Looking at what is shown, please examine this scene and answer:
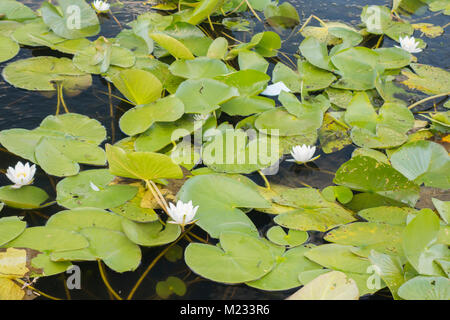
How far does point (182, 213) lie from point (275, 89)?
1083mm

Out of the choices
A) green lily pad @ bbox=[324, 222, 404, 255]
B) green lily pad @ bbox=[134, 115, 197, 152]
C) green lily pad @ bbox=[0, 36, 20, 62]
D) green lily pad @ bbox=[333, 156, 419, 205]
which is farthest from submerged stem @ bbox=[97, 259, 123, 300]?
green lily pad @ bbox=[0, 36, 20, 62]

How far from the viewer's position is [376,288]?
1.27m

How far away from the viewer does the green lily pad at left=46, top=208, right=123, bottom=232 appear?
1.41 metres

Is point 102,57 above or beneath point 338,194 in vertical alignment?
above

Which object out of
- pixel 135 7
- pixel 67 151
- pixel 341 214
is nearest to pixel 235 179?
pixel 341 214

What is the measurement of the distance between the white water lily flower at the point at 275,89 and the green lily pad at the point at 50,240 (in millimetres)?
1253

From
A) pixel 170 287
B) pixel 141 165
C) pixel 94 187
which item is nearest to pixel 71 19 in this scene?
pixel 94 187

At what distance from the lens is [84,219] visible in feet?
Answer: 4.68

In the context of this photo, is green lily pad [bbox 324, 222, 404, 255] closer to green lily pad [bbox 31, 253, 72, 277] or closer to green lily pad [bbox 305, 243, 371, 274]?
green lily pad [bbox 305, 243, 371, 274]

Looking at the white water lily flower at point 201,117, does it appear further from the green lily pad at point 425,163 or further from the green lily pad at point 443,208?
the green lily pad at point 443,208

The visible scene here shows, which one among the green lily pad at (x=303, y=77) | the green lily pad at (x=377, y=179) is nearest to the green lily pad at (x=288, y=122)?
the green lily pad at (x=303, y=77)

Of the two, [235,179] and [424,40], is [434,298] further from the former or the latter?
[424,40]

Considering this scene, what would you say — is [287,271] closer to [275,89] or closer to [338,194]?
[338,194]

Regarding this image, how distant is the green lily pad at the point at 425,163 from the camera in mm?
1616
